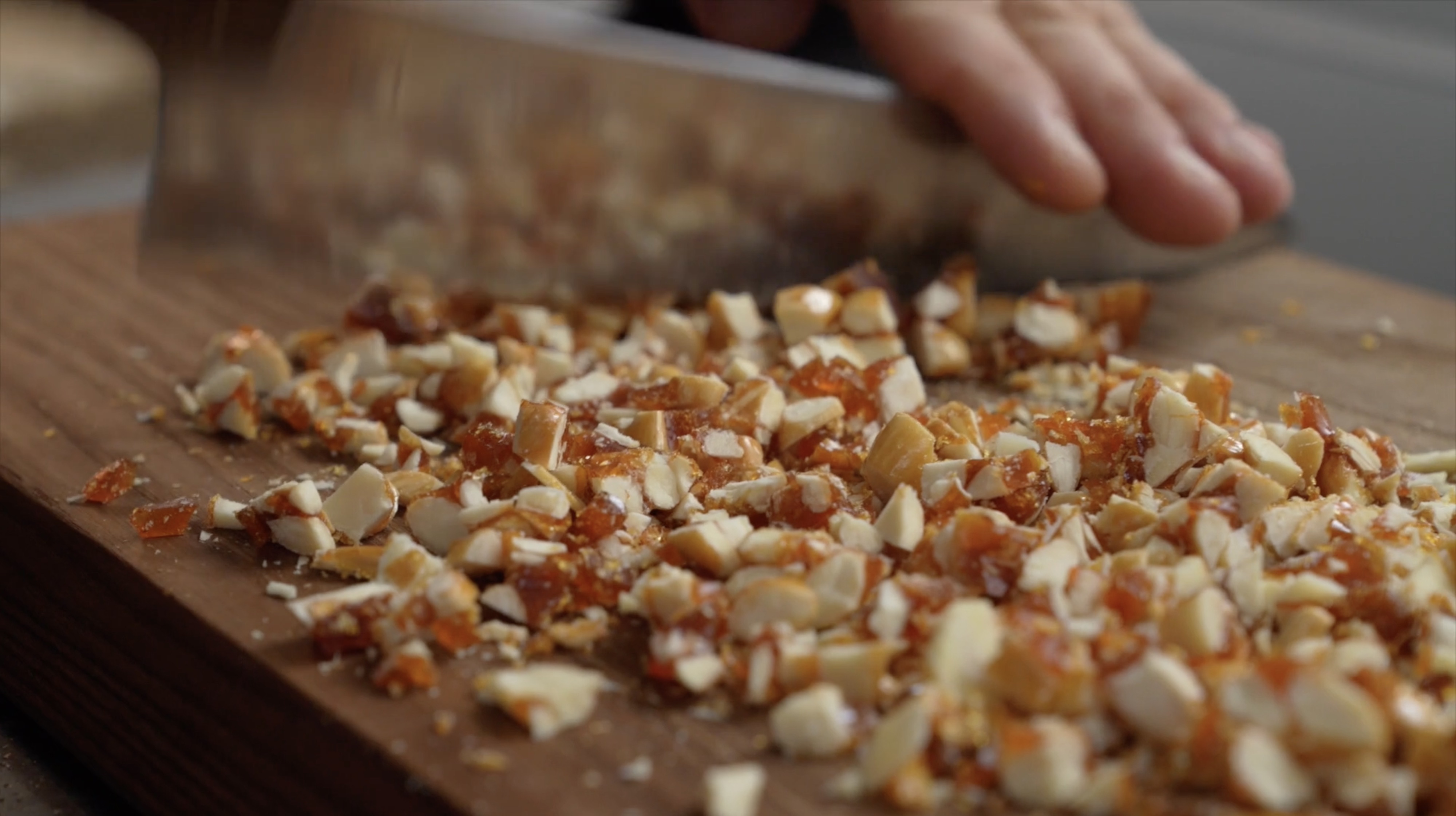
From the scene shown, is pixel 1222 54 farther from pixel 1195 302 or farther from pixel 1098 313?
pixel 1098 313

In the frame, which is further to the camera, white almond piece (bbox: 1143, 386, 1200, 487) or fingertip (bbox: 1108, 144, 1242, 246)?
fingertip (bbox: 1108, 144, 1242, 246)

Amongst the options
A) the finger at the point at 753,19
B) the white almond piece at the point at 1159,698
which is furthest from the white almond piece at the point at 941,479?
the finger at the point at 753,19

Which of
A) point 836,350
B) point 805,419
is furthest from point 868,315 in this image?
point 805,419

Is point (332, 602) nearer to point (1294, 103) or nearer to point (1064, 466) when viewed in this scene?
point (1064, 466)

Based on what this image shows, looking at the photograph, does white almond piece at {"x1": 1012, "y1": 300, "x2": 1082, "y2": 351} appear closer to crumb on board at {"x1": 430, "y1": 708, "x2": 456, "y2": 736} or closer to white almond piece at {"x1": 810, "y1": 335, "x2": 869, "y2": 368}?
white almond piece at {"x1": 810, "y1": 335, "x2": 869, "y2": 368}

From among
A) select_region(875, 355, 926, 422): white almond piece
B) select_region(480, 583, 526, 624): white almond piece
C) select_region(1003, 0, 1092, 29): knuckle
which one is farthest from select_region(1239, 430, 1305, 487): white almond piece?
select_region(1003, 0, 1092, 29): knuckle

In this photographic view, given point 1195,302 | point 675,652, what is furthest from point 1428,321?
point 675,652

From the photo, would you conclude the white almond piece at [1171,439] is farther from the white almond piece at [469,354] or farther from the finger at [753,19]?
the finger at [753,19]
